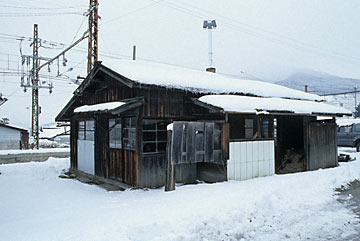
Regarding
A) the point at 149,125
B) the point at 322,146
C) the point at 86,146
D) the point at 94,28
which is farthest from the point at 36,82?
the point at 322,146

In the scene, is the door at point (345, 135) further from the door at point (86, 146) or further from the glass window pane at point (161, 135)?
the door at point (86, 146)

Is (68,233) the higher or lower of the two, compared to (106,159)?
lower

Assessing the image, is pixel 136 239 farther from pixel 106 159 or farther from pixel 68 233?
pixel 106 159

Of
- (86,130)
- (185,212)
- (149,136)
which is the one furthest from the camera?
(86,130)

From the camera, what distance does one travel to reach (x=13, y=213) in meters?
6.22

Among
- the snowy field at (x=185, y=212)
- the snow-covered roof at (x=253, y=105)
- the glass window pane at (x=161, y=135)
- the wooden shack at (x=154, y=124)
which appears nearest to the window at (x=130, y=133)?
the wooden shack at (x=154, y=124)

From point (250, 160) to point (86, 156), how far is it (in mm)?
7082

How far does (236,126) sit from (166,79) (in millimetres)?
3808

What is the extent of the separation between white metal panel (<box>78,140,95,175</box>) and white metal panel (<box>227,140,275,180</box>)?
5.87 metres

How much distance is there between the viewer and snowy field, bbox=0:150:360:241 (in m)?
4.97

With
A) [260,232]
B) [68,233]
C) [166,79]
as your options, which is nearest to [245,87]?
[166,79]

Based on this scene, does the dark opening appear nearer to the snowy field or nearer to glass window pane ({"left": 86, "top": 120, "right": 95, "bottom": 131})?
the snowy field

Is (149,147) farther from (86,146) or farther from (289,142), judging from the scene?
(289,142)

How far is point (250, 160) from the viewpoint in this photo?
9.43 meters
